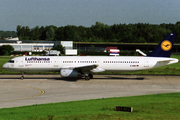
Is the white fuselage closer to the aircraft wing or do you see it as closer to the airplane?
the airplane

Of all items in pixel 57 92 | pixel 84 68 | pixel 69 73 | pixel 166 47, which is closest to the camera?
pixel 57 92

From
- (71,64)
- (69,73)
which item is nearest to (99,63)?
(71,64)

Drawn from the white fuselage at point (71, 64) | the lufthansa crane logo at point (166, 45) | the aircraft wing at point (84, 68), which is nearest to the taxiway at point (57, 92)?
the aircraft wing at point (84, 68)

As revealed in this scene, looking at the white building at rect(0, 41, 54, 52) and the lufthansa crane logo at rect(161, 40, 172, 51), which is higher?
the lufthansa crane logo at rect(161, 40, 172, 51)

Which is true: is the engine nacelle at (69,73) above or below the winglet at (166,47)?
below

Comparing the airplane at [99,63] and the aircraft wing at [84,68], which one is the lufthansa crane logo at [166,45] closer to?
the airplane at [99,63]

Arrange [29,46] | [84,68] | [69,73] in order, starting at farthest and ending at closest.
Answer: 1. [29,46]
2. [84,68]
3. [69,73]

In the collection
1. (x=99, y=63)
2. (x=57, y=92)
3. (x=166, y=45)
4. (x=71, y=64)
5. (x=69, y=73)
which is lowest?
(x=57, y=92)

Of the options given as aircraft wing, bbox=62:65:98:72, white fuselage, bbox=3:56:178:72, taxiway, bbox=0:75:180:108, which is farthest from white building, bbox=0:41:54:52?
taxiway, bbox=0:75:180:108

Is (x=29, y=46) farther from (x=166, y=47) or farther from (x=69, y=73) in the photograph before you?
(x=166, y=47)

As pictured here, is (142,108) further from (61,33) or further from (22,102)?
(61,33)

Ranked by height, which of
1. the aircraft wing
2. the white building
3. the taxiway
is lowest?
the taxiway

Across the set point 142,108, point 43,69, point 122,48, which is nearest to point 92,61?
point 43,69

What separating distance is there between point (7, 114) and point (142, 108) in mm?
9211
